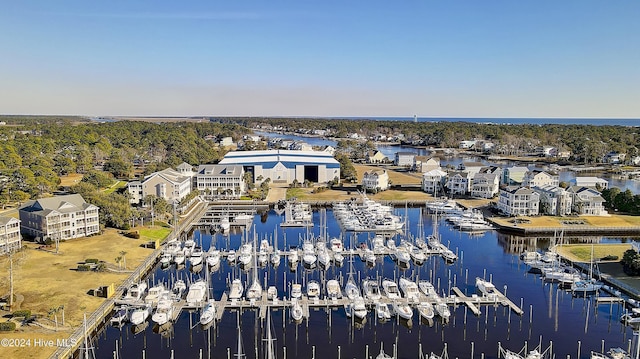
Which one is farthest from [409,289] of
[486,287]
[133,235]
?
[133,235]

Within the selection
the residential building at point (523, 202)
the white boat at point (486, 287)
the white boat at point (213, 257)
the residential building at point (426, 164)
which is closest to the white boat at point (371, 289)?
the white boat at point (486, 287)

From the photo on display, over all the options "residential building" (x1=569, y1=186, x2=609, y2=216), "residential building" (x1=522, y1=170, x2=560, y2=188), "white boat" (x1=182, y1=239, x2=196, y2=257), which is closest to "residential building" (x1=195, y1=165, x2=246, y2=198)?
"white boat" (x1=182, y1=239, x2=196, y2=257)

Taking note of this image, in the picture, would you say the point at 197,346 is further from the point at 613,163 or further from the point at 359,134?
the point at 359,134

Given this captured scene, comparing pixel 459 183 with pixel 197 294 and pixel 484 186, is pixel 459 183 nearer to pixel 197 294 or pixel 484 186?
pixel 484 186

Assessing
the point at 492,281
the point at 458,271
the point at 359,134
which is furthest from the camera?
the point at 359,134

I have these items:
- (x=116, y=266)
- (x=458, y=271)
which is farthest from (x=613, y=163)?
(x=116, y=266)

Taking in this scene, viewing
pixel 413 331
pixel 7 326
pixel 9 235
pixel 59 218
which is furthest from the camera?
pixel 59 218

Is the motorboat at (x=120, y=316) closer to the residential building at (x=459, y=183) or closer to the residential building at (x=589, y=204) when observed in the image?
the residential building at (x=589, y=204)
